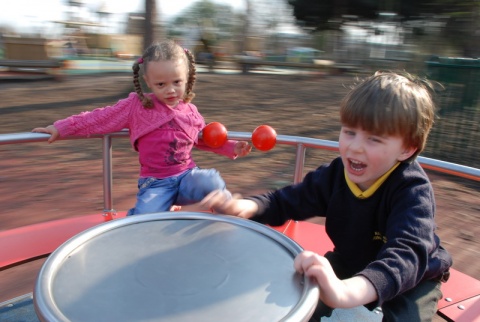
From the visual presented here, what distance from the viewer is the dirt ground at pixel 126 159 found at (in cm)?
355

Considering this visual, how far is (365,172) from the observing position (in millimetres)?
1262

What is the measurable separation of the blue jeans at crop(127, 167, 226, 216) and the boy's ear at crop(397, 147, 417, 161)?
1.07 m

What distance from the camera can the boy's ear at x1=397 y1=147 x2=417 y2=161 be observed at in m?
1.29

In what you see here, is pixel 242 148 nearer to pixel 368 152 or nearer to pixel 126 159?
pixel 368 152

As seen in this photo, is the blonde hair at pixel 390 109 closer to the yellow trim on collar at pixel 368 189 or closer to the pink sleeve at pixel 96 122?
the yellow trim on collar at pixel 368 189

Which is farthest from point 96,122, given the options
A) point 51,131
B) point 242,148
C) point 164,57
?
point 242,148

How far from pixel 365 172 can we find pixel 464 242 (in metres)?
2.42

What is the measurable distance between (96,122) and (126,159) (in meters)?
3.11

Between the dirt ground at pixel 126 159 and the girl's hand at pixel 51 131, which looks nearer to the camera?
the girl's hand at pixel 51 131

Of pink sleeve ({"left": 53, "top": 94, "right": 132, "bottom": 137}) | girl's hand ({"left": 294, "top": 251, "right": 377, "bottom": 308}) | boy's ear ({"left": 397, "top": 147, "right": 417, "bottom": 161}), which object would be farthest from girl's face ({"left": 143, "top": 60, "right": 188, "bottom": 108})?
girl's hand ({"left": 294, "top": 251, "right": 377, "bottom": 308})

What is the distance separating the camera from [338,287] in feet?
3.28

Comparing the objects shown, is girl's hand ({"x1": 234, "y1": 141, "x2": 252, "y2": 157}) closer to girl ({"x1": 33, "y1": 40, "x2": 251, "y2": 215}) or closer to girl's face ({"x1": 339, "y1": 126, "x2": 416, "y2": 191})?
girl ({"x1": 33, "y1": 40, "x2": 251, "y2": 215})

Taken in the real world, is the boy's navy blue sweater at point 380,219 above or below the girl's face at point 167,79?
below

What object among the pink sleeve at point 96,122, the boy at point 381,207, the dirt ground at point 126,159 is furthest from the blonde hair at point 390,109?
the dirt ground at point 126,159
